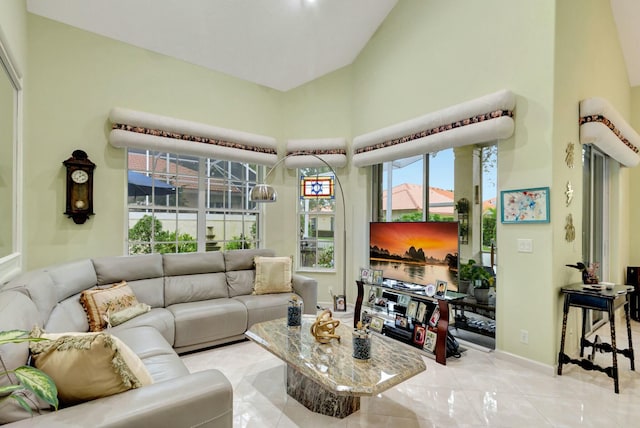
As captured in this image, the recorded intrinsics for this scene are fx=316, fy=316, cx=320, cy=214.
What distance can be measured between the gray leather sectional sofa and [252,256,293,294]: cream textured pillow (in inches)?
5.1

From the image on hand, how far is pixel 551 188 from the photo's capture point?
279 cm

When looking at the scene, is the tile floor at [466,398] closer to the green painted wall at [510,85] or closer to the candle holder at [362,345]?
the green painted wall at [510,85]

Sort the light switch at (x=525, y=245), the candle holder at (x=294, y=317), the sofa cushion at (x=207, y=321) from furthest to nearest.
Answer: the sofa cushion at (x=207, y=321), the light switch at (x=525, y=245), the candle holder at (x=294, y=317)

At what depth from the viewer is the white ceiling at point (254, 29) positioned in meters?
3.50

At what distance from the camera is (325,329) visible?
2338 mm

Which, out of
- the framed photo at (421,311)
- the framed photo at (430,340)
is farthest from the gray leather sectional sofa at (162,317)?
the framed photo at (430,340)

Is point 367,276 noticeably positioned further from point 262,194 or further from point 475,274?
point 262,194

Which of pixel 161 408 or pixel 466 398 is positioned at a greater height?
pixel 161 408

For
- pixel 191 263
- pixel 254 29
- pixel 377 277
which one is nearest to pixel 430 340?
pixel 377 277

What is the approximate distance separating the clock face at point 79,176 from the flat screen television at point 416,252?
3.41 m

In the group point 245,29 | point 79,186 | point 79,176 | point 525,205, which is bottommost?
point 525,205

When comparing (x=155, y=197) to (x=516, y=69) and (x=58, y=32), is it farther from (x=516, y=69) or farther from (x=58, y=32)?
→ (x=516, y=69)

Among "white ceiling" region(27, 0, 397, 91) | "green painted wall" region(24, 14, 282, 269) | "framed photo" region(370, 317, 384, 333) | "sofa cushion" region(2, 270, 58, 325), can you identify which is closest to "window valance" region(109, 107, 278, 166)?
"green painted wall" region(24, 14, 282, 269)

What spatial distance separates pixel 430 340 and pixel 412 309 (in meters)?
0.40
